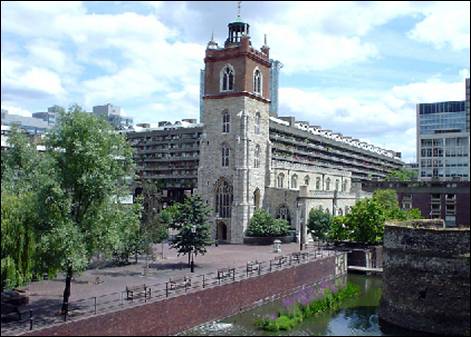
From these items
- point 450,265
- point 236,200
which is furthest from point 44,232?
point 236,200

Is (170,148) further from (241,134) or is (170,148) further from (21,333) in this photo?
(21,333)

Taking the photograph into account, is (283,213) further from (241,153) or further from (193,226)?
(193,226)

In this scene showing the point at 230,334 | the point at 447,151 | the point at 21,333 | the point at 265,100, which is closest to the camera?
the point at 21,333

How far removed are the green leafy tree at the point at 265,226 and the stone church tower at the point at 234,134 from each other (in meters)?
1.13

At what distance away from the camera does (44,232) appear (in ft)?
76.4

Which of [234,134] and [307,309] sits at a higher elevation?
[234,134]

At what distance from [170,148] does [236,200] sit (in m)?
32.8

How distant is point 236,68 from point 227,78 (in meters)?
1.53

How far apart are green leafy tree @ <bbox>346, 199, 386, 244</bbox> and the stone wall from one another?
1931 cm

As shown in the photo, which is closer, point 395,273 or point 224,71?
point 395,273

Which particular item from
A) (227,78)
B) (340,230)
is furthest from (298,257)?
(227,78)

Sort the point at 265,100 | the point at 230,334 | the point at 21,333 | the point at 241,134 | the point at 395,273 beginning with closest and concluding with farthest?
1. the point at 21,333
2. the point at 230,334
3. the point at 395,273
4. the point at 241,134
5. the point at 265,100

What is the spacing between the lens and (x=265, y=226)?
5512 cm

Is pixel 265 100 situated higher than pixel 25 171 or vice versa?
pixel 265 100
